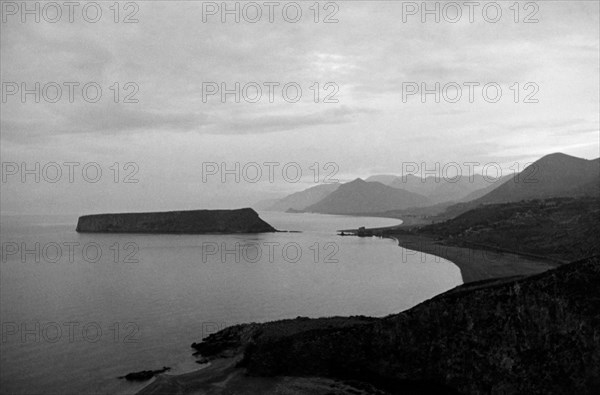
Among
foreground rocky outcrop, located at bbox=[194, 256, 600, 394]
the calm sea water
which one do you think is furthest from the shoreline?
foreground rocky outcrop, located at bbox=[194, 256, 600, 394]

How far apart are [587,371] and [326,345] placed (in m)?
14.7

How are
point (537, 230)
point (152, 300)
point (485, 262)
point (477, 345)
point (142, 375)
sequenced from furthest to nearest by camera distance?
point (537, 230), point (485, 262), point (152, 300), point (142, 375), point (477, 345)

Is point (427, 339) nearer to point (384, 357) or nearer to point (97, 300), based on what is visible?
point (384, 357)

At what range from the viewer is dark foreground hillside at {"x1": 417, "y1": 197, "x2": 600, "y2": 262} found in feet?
263

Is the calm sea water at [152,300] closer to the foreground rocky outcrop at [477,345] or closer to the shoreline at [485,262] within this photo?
the shoreline at [485,262]

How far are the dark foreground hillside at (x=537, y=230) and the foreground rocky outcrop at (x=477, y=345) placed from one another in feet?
196

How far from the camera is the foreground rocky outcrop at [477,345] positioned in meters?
21.4

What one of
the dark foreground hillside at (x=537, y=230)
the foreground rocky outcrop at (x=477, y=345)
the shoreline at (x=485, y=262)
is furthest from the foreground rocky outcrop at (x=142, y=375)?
the dark foreground hillside at (x=537, y=230)

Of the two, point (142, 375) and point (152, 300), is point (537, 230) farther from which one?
point (142, 375)

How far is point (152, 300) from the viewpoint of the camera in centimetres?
5288

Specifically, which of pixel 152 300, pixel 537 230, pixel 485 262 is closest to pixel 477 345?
pixel 152 300

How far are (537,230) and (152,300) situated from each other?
87.9m

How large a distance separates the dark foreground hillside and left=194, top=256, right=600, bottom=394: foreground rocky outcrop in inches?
2350

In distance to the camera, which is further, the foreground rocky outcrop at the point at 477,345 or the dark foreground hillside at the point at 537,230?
the dark foreground hillside at the point at 537,230
